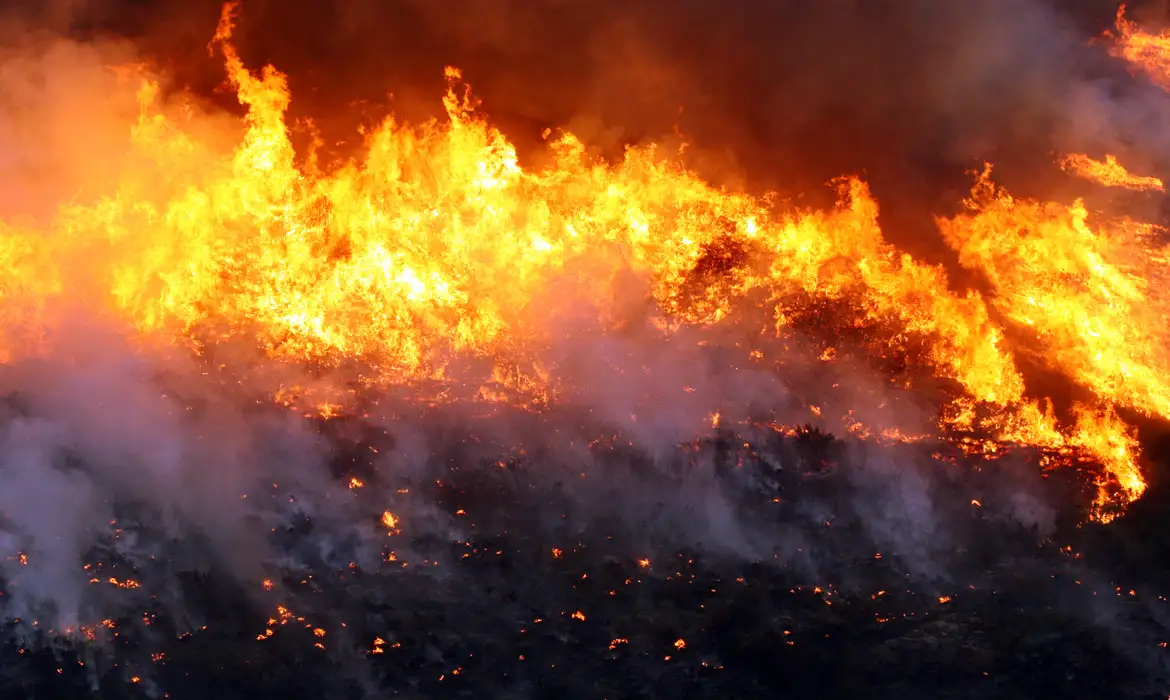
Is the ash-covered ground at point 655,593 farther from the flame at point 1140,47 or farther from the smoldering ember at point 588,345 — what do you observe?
the flame at point 1140,47

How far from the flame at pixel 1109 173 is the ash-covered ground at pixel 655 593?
2.75 meters

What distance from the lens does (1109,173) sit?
28.2 ft

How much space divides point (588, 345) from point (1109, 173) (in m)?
5.10

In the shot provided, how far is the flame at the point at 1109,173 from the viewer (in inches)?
335

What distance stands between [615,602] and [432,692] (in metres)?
1.67

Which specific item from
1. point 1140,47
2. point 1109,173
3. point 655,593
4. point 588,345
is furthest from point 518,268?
point 1140,47

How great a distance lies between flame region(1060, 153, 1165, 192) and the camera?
27.9 ft

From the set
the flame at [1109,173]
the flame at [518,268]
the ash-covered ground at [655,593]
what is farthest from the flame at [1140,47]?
the ash-covered ground at [655,593]

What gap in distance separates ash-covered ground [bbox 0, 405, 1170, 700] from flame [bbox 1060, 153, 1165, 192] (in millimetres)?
2751

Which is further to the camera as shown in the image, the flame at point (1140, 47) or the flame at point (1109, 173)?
the flame at point (1140, 47)

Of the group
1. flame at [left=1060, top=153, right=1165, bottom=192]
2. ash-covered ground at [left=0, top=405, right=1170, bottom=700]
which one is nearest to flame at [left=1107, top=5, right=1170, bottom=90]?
flame at [left=1060, top=153, right=1165, bottom=192]

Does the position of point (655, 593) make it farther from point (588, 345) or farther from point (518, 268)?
point (518, 268)

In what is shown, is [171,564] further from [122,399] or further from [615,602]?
[615,602]

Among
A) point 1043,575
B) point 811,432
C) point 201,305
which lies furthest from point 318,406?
point 1043,575
